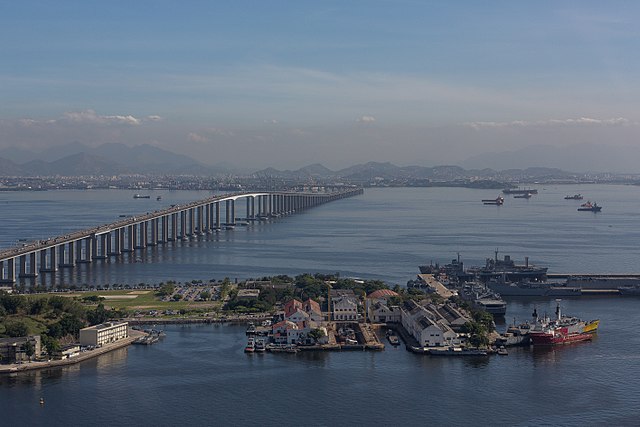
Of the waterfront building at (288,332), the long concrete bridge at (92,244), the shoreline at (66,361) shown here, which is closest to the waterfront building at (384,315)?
the waterfront building at (288,332)

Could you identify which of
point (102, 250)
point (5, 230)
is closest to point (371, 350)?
point (102, 250)

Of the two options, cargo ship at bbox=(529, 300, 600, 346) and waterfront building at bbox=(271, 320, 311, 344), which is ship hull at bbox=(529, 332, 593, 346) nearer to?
cargo ship at bbox=(529, 300, 600, 346)

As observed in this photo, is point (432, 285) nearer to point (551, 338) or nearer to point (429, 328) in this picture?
point (551, 338)

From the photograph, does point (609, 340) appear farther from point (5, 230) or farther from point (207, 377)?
point (5, 230)

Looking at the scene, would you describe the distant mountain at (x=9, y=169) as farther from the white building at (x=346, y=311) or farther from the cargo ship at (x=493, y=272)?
the white building at (x=346, y=311)

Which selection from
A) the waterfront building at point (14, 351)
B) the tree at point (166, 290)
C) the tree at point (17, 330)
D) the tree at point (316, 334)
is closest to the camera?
the waterfront building at point (14, 351)
